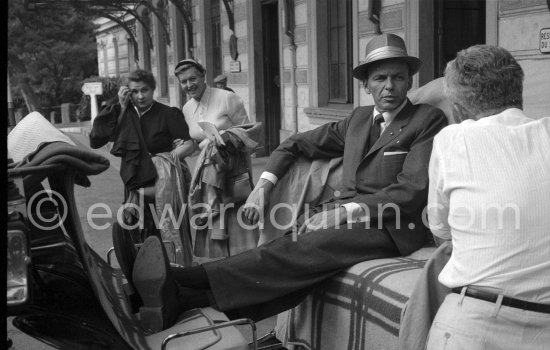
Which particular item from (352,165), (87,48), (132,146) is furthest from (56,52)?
(352,165)

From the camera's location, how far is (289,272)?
3684 millimetres

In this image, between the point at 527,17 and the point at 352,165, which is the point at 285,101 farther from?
the point at 352,165

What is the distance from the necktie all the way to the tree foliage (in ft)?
72.6

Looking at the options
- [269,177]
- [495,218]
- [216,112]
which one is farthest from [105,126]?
[495,218]

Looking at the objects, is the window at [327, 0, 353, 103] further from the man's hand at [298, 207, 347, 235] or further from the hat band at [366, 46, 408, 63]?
the man's hand at [298, 207, 347, 235]

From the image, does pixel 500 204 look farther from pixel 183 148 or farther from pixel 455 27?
pixel 455 27

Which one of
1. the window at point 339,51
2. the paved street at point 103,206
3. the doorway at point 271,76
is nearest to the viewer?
the paved street at point 103,206

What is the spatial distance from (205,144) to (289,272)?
2.25 meters

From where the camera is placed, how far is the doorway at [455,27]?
7.92 metres

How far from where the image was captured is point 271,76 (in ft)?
46.3

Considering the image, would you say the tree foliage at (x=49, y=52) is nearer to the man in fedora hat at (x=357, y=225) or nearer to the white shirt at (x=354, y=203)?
the white shirt at (x=354, y=203)

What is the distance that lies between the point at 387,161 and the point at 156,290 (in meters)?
1.36

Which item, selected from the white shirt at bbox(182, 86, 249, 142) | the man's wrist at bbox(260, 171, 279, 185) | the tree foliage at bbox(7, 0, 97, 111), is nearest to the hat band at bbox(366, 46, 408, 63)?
the man's wrist at bbox(260, 171, 279, 185)

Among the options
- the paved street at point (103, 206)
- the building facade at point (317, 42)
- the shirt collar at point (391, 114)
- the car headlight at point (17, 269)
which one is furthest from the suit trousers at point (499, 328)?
the paved street at point (103, 206)
